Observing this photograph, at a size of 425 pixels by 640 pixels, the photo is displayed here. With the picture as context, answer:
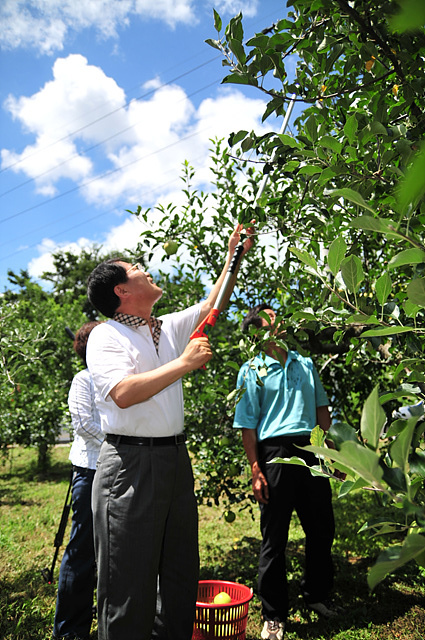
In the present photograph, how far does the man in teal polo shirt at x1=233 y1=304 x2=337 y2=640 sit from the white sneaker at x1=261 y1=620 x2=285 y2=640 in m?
0.07

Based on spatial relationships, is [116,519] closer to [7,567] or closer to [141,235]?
[141,235]

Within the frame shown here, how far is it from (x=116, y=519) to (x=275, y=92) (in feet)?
5.08

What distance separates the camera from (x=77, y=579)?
2.75 metres

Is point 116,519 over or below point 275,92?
below

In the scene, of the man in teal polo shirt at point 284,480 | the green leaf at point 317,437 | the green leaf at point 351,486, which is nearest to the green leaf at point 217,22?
the green leaf at point 317,437

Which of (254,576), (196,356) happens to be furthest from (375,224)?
(254,576)

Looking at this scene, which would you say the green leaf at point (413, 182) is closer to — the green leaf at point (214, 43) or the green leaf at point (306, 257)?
the green leaf at point (306, 257)

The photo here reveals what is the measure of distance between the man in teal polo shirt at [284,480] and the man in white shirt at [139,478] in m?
0.82

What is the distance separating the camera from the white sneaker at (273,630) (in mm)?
2596

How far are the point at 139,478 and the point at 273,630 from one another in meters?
1.38

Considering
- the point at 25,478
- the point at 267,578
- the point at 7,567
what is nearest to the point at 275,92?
the point at 267,578

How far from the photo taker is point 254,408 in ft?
9.71

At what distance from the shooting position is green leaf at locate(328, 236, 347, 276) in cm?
97

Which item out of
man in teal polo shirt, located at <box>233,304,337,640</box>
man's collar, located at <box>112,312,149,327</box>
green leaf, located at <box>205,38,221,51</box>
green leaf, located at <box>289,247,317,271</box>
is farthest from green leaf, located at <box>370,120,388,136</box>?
man in teal polo shirt, located at <box>233,304,337,640</box>
